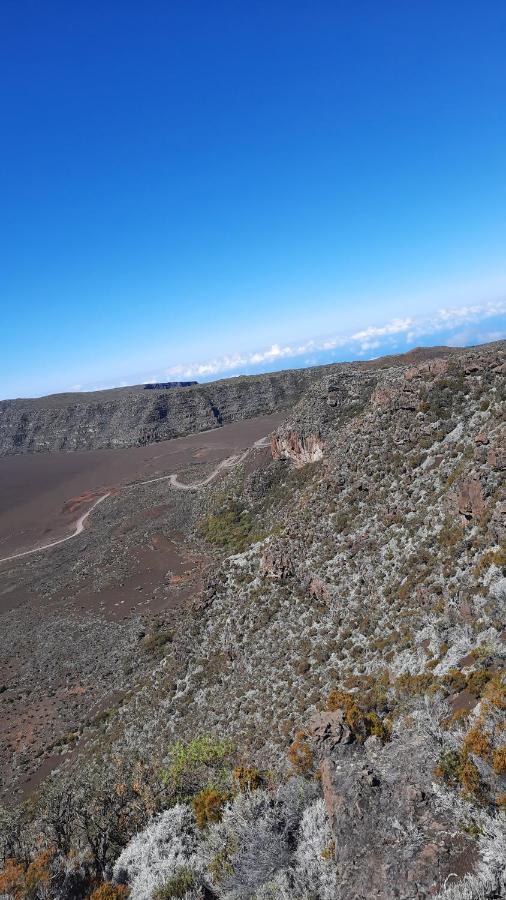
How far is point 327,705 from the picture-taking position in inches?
523

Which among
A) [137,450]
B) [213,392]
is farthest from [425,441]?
[213,392]

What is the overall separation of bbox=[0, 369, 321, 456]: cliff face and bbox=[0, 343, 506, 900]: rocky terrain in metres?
83.2

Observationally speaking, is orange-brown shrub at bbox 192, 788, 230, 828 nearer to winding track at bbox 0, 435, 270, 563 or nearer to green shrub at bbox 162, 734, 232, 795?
green shrub at bbox 162, 734, 232, 795

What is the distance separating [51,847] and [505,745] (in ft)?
36.9

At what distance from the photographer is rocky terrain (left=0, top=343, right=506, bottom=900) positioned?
27.6 feet

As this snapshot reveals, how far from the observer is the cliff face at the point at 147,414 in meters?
119

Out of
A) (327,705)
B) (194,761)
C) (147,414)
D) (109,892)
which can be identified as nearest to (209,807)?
(109,892)

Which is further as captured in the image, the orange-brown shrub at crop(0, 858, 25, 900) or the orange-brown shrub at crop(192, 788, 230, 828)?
the orange-brown shrub at crop(192, 788, 230, 828)

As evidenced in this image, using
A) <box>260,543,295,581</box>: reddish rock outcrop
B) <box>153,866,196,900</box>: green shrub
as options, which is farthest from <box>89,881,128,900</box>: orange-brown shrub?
<box>260,543,295,581</box>: reddish rock outcrop

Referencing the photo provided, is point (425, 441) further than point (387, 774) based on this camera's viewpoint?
Yes

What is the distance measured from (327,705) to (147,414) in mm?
112409

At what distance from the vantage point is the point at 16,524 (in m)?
75.8

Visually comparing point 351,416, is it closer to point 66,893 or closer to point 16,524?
point 66,893

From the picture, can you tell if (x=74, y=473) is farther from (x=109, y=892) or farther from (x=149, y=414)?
(x=109, y=892)
